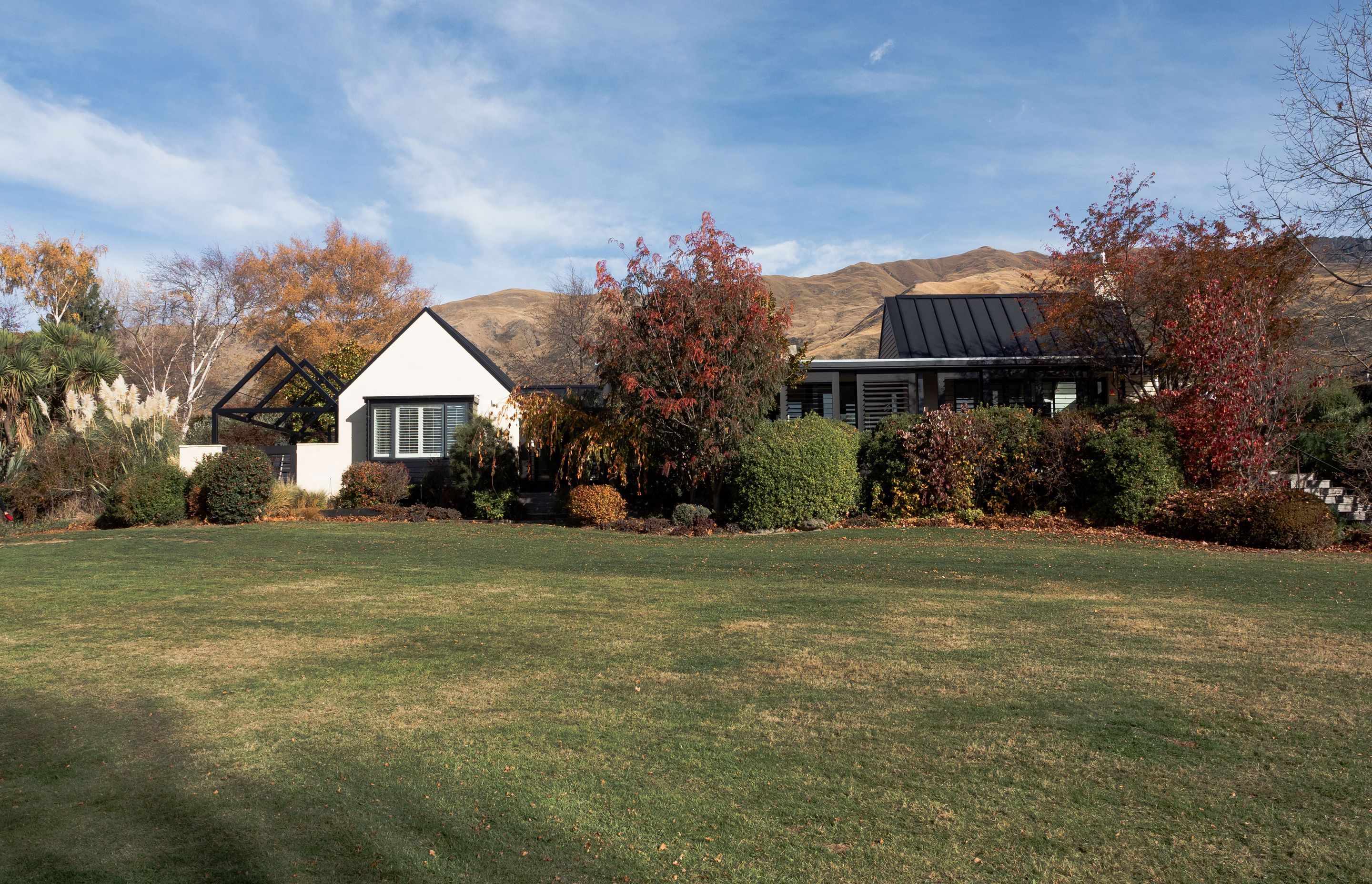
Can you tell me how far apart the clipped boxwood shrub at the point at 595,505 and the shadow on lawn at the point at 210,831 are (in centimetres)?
1289

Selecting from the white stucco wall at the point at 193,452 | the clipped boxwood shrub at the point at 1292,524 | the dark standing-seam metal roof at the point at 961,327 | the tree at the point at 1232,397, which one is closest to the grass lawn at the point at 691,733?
the clipped boxwood shrub at the point at 1292,524

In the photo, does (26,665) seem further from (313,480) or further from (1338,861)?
(313,480)

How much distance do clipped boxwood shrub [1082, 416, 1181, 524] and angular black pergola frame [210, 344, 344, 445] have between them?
19.4m

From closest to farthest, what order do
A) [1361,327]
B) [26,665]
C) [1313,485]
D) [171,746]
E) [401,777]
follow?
[401,777] → [171,746] → [26,665] → [1313,485] → [1361,327]

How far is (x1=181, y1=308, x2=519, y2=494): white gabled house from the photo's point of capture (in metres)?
24.6

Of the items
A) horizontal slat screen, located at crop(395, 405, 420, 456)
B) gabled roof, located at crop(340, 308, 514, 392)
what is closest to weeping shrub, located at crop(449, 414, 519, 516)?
horizontal slat screen, located at crop(395, 405, 420, 456)

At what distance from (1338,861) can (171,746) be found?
5525mm

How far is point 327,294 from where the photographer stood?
1890 inches

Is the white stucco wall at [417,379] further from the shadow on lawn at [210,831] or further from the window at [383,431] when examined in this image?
the shadow on lawn at [210,831]

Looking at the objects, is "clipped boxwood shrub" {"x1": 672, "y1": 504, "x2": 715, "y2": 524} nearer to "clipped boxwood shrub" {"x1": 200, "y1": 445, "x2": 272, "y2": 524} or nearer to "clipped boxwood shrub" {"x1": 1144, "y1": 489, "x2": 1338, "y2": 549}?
"clipped boxwood shrub" {"x1": 1144, "y1": 489, "x2": 1338, "y2": 549}

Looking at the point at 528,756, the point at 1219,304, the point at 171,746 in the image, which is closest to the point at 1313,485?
the point at 1219,304

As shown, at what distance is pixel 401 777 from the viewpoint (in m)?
4.53

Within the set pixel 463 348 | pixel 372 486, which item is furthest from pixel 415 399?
pixel 372 486

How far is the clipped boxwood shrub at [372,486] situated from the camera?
2128 centimetres
